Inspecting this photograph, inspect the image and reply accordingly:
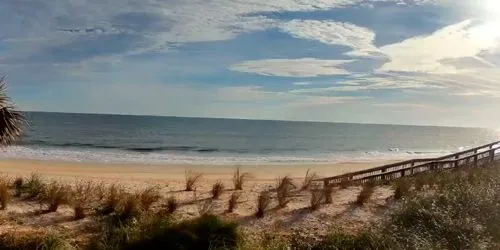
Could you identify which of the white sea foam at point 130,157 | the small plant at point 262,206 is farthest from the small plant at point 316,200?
the white sea foam at point 130,157

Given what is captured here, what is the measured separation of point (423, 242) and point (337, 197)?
5179mm

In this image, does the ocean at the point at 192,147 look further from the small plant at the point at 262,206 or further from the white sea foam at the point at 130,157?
the small plant at the point at 262,206

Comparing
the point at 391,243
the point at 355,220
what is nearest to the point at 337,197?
the point at 355,220

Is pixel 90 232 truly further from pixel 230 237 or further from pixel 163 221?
pixel 230 237

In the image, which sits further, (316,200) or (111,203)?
(316,200)

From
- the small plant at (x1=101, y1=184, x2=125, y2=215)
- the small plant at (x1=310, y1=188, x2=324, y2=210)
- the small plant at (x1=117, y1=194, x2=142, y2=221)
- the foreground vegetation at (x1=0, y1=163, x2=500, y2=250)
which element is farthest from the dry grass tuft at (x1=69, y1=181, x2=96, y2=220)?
the small plant at (x1=310, y1=188, x2=324, y2=210)

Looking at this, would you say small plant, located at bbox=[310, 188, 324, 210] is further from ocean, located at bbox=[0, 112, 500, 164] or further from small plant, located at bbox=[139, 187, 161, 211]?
ocean, located at bbox=[0, 112, 500, 164]

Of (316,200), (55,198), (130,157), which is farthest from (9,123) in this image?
(130,157)

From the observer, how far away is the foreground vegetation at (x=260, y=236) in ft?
23.9

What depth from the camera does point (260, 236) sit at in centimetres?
813

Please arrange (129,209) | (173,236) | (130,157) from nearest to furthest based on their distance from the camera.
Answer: (173,236), (129,209), (130,157)

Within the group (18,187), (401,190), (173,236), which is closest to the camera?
(173,236)

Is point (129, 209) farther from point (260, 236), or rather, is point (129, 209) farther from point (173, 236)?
point (260, 236)

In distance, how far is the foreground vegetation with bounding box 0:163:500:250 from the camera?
729cm
